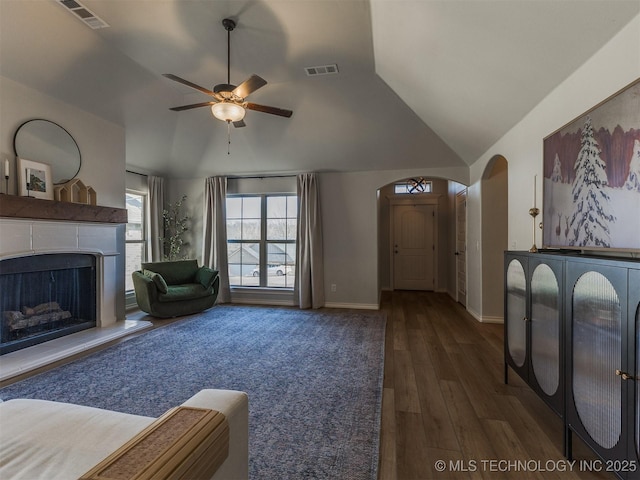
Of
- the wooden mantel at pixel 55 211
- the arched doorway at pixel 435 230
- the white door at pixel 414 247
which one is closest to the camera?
the wooden mantel at pixel 55 211

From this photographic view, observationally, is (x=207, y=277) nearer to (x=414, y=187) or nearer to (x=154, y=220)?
(x=154, y=220)

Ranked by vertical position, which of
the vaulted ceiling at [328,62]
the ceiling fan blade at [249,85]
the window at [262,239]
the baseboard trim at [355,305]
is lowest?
the baseboard trim at [355,305]

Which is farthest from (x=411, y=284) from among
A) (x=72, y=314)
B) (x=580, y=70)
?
(x=72, y=314)

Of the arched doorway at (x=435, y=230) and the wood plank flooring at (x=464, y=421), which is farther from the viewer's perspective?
the arched doorway at (x=435, y=230)

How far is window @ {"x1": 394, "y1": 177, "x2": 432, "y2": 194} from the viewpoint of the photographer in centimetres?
716

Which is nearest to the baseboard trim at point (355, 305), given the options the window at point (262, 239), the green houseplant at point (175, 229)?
the window at point (262, 239)

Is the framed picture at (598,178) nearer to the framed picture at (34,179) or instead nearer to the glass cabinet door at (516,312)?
the glass cabinet door at (516,312)

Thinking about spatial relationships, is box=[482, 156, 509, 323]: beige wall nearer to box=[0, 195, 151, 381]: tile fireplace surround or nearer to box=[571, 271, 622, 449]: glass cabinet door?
box=[571, 271, 622, 449]: glass cabinet door

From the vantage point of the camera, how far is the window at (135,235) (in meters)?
5.38

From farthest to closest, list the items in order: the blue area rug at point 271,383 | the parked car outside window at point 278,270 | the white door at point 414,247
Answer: the white door at point 414,247
the parked car outside window at point 278,270
the blue area rug at point 271,383

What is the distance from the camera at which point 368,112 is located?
4254 mm

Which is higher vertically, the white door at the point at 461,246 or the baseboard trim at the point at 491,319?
the white door at the point at 461,246

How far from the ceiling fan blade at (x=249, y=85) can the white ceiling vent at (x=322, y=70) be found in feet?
3.81

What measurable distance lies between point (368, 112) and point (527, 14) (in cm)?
251
